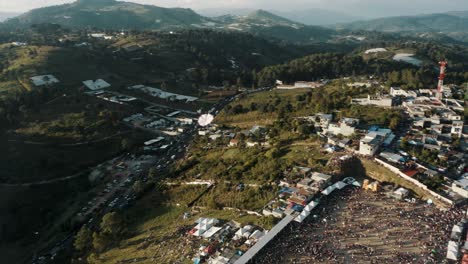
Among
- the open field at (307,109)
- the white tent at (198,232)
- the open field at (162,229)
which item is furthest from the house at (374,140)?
the white tent at (198,232)

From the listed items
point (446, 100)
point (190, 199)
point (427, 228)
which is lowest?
point (190, 199)

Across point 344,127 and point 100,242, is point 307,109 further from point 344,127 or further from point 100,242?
point 100,242

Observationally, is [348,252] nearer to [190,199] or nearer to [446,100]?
[190,199]

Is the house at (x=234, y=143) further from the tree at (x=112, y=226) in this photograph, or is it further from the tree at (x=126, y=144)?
the tree at (x=112, y=226)

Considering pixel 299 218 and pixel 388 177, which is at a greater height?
pixel 388 177

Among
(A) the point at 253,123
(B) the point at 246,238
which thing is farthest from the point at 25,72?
(B) the point at 246,238

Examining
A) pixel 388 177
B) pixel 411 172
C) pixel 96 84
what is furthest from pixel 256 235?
pixel 96 84
